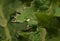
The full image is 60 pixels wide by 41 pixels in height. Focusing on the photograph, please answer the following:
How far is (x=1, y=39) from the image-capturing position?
787mm

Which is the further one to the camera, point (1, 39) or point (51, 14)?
point (1, 39)

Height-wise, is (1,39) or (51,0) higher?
(51,0)

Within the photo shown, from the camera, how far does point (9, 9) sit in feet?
2.11

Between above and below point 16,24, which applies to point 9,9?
above

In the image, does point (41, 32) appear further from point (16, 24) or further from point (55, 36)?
point (16, 24)

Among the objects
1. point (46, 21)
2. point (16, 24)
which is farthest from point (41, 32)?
point (16, 24)

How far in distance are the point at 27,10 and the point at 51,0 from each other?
8 centimetres

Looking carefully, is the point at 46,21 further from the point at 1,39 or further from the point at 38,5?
→ the point at 1,39

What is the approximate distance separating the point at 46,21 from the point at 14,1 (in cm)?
11

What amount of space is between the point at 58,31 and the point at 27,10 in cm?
12

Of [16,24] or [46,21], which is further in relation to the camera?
[16,24]

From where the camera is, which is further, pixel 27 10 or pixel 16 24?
pixel 16 24

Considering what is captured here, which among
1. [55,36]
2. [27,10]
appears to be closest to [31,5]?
[27,10]

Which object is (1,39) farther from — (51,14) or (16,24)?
(51,14)
